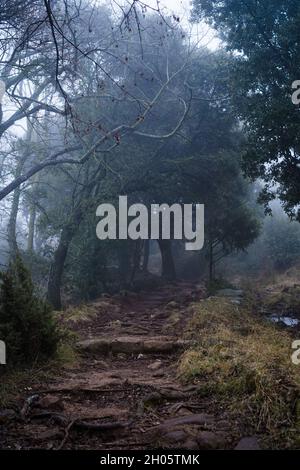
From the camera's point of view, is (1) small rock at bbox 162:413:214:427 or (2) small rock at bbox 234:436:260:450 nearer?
(2) small rock at bbox 234:436:260:450

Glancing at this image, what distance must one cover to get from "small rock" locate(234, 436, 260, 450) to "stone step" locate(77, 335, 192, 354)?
10.5 ft

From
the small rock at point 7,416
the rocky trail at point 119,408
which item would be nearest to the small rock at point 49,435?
the rocky trail at point 119,408

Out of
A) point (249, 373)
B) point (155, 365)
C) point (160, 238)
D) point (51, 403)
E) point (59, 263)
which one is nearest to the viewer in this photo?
point (51, 403)

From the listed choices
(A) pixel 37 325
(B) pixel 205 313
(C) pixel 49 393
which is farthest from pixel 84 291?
(C) pixel 49 393

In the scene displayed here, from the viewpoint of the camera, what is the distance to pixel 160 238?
759 inches

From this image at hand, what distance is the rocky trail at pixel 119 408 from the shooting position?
3205 mm

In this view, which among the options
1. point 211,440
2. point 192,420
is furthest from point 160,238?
point 211,440

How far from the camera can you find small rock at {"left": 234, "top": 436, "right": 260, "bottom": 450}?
9.91 feet

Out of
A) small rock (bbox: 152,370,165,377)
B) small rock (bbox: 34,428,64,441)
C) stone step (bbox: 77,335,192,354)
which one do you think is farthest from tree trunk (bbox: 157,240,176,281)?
small rock (bbox: 34,428,64,441)

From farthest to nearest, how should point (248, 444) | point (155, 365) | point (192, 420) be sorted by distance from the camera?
1. point (155, 365)
2. point (192, 420)
3. point (248, 444)

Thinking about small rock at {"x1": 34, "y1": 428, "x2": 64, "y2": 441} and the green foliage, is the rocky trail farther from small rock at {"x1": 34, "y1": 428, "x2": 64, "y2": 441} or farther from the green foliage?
the green foliage

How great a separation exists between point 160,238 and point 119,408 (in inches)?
605

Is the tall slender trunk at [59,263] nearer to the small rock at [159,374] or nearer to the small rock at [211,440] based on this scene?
the small rock at [159,374]

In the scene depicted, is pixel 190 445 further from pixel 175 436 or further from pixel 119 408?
pixel 119 408
